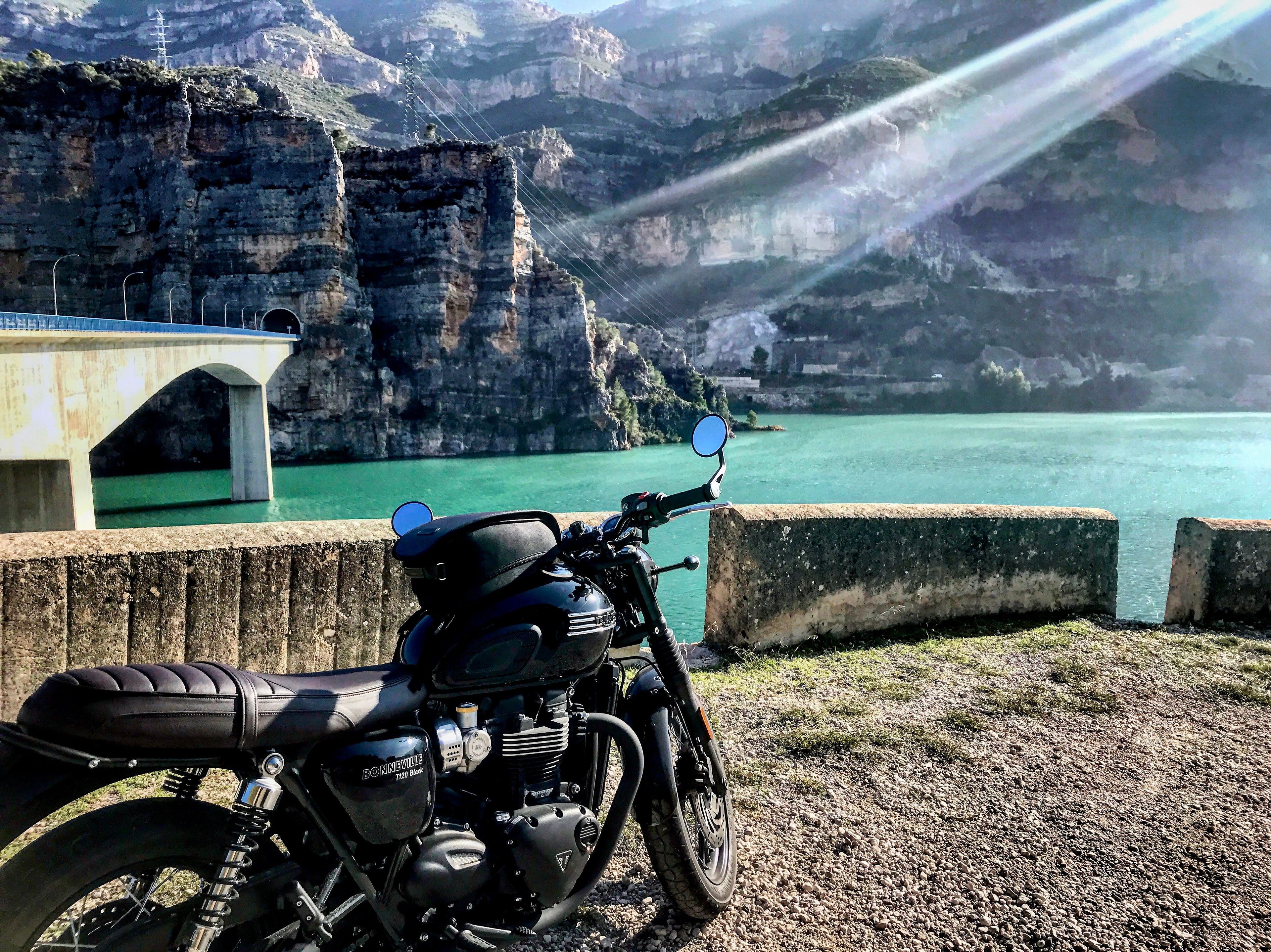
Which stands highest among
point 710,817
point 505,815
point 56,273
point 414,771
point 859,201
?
point 859,201

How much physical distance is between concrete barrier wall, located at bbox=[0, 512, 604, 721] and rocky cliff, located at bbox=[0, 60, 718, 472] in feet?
146

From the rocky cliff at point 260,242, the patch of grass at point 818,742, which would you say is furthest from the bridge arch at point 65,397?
the patch of grass at point 818,742

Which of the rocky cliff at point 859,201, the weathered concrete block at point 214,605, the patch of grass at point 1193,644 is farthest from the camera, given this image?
the rocky cliff at point 859,201

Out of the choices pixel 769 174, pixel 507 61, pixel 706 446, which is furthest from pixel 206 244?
pixel 507 61

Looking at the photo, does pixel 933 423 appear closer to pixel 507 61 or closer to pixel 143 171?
pixel 143 171

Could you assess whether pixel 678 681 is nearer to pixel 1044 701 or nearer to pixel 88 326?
pixel 1044 701

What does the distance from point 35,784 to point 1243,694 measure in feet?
15.3

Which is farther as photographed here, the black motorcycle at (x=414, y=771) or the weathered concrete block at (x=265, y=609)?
the weathered concrete block at (x=265, y=609)

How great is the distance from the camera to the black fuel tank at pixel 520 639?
1771 millimetres

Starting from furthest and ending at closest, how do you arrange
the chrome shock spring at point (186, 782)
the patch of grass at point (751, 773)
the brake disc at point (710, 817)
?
1. the patch of grass at point (751, 773)
2. the brake disc at point (710, 817)
3. the chrome shock spring at point (186, 782)

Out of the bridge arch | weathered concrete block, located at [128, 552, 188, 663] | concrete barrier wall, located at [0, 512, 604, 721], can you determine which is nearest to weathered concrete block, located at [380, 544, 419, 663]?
concrete barrier wall, located at [0, 512, 604, 721]

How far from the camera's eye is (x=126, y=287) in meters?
44.4

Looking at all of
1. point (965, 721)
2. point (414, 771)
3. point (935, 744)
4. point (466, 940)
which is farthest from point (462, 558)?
point (965, 721)

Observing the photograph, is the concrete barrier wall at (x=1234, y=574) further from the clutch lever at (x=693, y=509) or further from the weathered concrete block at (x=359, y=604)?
the weathered concrete block at (x=359, y=604)
